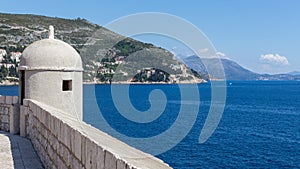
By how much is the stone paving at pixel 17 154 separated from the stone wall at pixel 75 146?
0.15 m

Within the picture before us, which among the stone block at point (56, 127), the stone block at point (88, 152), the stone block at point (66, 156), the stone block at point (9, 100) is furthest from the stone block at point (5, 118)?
the stone block at point (88, 152)

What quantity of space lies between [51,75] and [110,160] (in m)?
7.01

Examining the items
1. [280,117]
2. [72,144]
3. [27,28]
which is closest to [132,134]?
[280,117]

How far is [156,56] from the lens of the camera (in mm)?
11758

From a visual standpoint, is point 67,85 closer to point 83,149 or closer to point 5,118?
point 5,118

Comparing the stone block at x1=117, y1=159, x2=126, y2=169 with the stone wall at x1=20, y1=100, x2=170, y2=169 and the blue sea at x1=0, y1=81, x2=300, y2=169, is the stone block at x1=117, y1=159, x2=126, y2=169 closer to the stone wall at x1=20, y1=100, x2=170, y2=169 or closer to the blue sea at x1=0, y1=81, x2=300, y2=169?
the stone wall at x1=20, y1=100, x2=170, y2=169

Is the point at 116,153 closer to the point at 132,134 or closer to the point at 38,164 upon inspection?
the point at 38,164

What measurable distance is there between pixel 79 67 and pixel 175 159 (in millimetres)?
18753

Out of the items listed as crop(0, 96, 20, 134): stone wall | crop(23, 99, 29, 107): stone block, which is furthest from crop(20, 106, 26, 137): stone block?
crop(0, 96, 20, 134): stone wall

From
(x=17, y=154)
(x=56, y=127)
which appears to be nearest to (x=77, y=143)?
(x=56, y=127)

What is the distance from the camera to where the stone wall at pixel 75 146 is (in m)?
3.35

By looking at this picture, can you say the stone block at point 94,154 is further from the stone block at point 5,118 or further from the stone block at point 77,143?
the stone block at point 5,118

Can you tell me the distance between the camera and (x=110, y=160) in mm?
3277

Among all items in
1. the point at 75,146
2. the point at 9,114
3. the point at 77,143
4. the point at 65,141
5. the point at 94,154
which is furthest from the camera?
the point at 9,114
